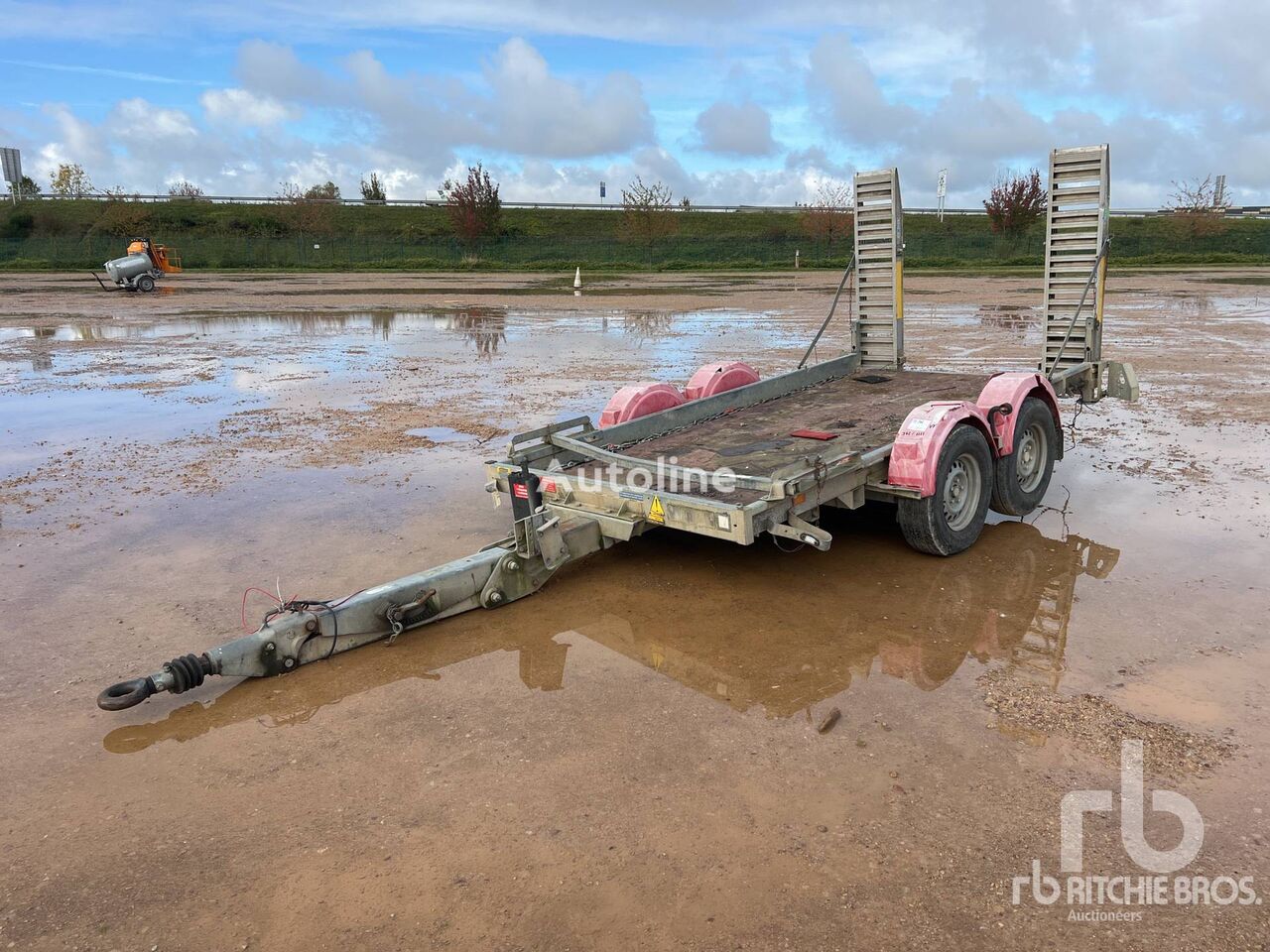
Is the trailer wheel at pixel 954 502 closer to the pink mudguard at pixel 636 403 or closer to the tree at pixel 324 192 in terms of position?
the pink mudguard at pixel 636 403

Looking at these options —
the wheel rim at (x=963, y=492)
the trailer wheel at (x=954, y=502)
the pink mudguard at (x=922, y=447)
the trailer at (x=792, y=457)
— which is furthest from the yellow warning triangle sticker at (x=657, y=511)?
the wheel rim at (x=963, y=492)

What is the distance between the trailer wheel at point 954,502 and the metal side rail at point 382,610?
6.52 feet

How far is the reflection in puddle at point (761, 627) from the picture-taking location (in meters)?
4.49

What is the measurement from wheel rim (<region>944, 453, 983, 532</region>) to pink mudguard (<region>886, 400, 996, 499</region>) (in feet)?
1.41

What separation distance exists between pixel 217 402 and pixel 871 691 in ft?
33.6

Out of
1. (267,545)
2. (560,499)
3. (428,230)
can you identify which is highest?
(428,230)

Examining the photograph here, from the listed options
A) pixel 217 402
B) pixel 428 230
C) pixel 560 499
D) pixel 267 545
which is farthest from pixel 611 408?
pixel 428 230

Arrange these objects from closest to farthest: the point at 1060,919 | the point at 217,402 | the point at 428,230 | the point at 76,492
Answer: the point at 1060,919
the point at 76,492
the point at 217,402
the point at 428,230

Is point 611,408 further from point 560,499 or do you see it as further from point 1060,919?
point 1060,919

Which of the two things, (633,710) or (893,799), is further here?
(633,710)

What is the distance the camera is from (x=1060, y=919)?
2.97 metres

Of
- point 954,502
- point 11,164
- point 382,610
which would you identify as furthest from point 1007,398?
point 11,164

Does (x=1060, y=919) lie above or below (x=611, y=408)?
below

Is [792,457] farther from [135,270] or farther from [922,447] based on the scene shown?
[135,270]
